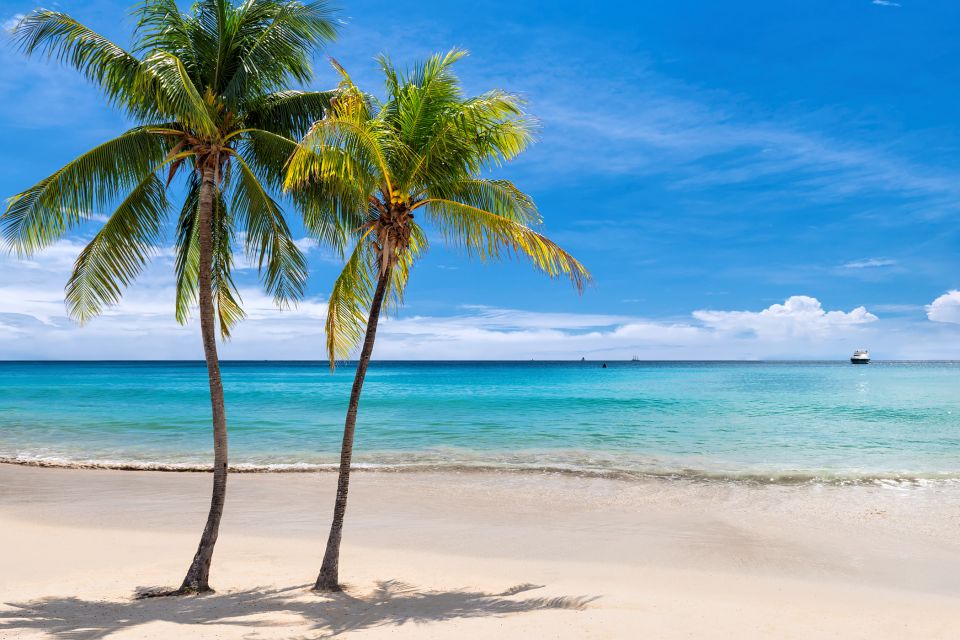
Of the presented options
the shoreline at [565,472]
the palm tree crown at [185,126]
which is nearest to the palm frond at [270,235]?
the palm tree crown at [185,126]

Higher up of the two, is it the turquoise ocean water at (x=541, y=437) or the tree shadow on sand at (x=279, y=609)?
the tree shadow on sand at (x=279, y=609)

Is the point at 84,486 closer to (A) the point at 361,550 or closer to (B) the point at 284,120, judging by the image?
(A) the point at 361,550

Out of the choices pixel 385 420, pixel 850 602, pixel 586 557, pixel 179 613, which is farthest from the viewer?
pixel 385 420

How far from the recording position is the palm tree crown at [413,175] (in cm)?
686

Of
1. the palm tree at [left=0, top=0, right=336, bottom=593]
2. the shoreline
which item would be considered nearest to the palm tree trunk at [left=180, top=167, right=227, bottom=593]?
the palm tree at [left=0, top=0, right=336, bottom=593]

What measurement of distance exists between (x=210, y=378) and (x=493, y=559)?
5169mm

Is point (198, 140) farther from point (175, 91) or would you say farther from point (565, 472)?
point (565, 472)

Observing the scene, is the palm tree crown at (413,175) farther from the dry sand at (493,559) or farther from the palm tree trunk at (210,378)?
the dry sand at (493,559)

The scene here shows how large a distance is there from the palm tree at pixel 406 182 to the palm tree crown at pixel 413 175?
13mm

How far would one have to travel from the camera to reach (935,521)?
1155 cm

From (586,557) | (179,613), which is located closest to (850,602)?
(586,557)

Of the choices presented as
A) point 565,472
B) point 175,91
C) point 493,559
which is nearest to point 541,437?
point 565,472

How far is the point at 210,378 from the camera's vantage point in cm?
726

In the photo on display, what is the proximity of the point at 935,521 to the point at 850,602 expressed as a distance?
5.79 m
